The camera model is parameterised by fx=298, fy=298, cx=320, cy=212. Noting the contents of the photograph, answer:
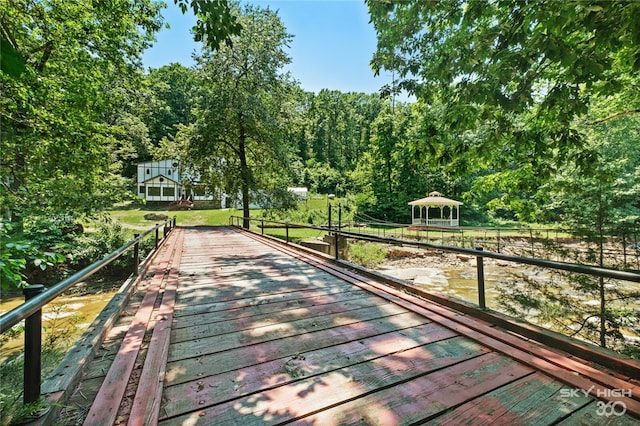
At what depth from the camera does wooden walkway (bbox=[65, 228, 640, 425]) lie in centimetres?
157

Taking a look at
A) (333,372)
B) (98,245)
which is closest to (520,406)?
(333,372)

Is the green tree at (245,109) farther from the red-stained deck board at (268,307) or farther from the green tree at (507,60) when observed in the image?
the red-stained deck board at (268,307)

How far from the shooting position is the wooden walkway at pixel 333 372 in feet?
5.16

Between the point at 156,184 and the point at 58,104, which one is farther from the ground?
the point at 156,184

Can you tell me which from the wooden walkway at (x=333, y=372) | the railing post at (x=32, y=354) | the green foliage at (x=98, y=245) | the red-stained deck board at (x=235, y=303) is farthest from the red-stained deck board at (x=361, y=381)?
the green foliage at (x=98, y=245)

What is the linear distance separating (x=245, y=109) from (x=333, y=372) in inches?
588

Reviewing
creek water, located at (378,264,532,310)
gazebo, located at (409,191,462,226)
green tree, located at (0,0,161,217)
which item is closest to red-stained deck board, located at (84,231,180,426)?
green tree, located at (0,0,161,217)

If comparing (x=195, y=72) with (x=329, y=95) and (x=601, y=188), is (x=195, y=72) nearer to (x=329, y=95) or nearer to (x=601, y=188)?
(x=601, y=188)

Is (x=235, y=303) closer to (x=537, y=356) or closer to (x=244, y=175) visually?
(x=537, y=356)

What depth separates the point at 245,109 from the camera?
15.0 m

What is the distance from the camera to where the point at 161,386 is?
69.4 inches

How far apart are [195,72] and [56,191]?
11748 millimetres

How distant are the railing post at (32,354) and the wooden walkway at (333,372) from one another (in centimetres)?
24

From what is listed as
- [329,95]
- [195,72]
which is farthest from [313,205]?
[329,95]
